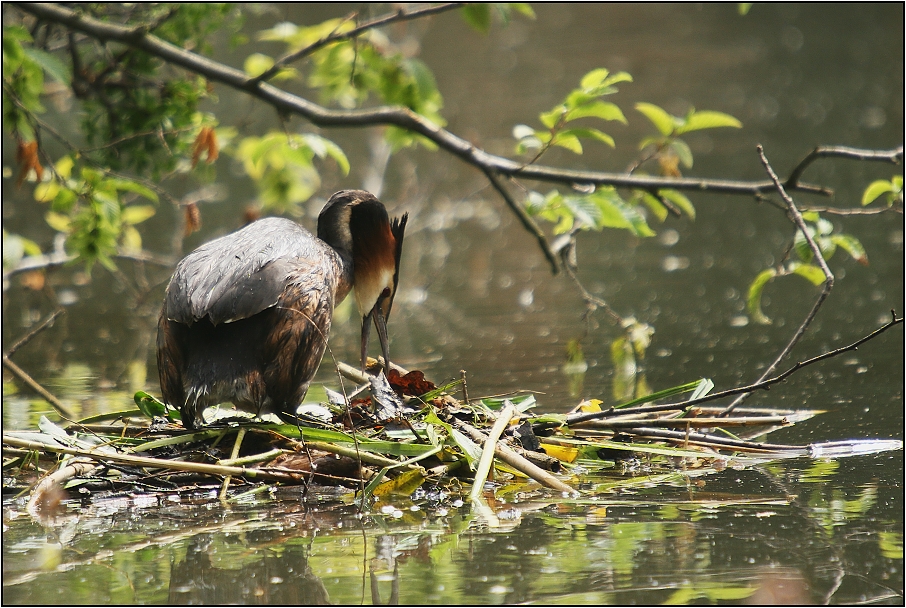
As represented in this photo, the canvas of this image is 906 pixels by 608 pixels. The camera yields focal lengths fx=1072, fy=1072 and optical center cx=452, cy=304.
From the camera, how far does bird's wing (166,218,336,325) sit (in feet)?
12.3

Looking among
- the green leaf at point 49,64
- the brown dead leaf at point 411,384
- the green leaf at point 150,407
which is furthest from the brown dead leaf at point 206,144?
the brown dead leaf at point 411,384

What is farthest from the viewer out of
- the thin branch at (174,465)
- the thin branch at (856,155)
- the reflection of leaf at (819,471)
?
the thin branch at (856,155)

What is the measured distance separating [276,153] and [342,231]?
1799 millimetres

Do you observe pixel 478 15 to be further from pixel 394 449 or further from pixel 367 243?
pixel 394 449

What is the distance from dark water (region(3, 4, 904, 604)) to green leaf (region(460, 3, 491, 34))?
2.58 ft

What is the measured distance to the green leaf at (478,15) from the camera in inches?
199

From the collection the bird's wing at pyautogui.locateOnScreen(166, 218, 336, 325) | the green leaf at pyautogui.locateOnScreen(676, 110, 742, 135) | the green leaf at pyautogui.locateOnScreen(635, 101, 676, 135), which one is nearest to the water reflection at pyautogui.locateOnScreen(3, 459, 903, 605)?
the bird's wing at pyautogui.locateOnScreen(166, 218, 336, 325)

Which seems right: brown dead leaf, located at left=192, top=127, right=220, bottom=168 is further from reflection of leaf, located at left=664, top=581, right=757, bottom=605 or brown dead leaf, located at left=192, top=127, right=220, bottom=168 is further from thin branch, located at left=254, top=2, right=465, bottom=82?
reflection of leaf, located at left=664, top=581, right=757, bottom=605

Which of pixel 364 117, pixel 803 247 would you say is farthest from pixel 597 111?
pixel 364 117

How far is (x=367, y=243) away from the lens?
4.70 metres

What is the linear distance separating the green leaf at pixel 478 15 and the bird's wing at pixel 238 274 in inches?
59.0

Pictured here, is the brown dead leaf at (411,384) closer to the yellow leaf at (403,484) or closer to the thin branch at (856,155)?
the yellow leaf at (403,484)

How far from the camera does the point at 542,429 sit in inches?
159

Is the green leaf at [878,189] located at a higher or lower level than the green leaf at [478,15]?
lower
